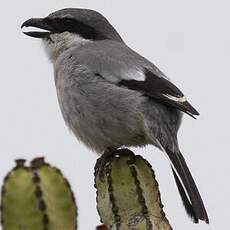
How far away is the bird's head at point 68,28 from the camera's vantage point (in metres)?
4.96

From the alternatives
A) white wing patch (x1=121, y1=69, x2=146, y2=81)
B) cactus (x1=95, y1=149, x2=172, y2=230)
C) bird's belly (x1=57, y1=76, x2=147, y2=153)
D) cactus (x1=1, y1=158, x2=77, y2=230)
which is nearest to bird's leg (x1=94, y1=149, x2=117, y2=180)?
bird's belly (x1=57, y1=76, x2=147, y2=153)

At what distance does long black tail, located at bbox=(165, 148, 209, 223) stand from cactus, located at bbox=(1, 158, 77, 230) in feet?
4.93

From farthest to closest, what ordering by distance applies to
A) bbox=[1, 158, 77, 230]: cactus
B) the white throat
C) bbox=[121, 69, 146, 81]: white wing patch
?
the white throat, bbox=[121, 69, 146, 81]: white wing patch, bbox=[1, 158, 77, 230]: cactus

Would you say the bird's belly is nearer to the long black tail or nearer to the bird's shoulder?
the bird's shoulder

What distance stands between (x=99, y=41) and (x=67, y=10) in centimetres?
38

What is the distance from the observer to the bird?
402 centimetres

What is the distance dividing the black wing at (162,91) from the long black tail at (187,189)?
0.29 meters

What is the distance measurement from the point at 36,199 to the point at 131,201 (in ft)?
3.03

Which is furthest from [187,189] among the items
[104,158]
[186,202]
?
[104,158]

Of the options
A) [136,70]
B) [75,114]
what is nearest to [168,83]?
[136,70]

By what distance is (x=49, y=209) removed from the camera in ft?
6.79

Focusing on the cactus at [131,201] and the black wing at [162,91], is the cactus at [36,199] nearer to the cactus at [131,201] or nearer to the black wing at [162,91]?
the cactus at [131,201]

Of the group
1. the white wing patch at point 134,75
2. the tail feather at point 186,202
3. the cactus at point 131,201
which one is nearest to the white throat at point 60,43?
the white wing patch at point 134,75

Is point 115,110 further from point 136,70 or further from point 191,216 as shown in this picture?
point 191,216
